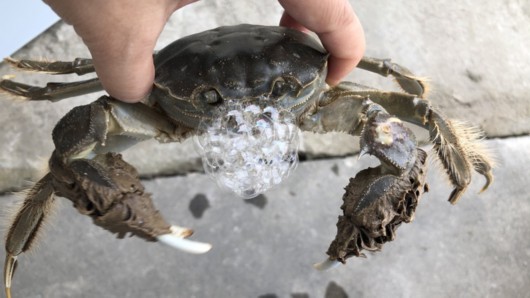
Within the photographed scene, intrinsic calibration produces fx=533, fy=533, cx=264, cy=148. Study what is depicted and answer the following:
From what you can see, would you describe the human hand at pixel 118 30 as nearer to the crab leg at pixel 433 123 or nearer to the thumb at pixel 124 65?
the thumb at pixel 124 65

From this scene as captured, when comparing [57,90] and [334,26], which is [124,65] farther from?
[57,90]

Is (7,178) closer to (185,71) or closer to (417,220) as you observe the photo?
(185,71)

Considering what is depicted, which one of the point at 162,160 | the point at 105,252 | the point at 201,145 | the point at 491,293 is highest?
the point at 201,145

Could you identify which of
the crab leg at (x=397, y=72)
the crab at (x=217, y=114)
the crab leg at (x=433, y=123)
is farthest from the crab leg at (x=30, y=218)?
the crab leg at (x=397, y=72)

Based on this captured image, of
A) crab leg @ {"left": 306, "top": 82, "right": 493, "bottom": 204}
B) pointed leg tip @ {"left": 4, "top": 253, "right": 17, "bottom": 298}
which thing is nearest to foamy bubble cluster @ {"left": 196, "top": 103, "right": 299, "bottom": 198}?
crab leg @ {"left": 306, "top": 82, "right": 493, "bottom": 204}

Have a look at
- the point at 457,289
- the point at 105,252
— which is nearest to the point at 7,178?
Result: the point at 105,252

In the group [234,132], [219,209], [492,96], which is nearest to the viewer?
[234,132]

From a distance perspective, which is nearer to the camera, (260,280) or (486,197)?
(260,280)

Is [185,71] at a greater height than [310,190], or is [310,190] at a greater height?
[185,71]
